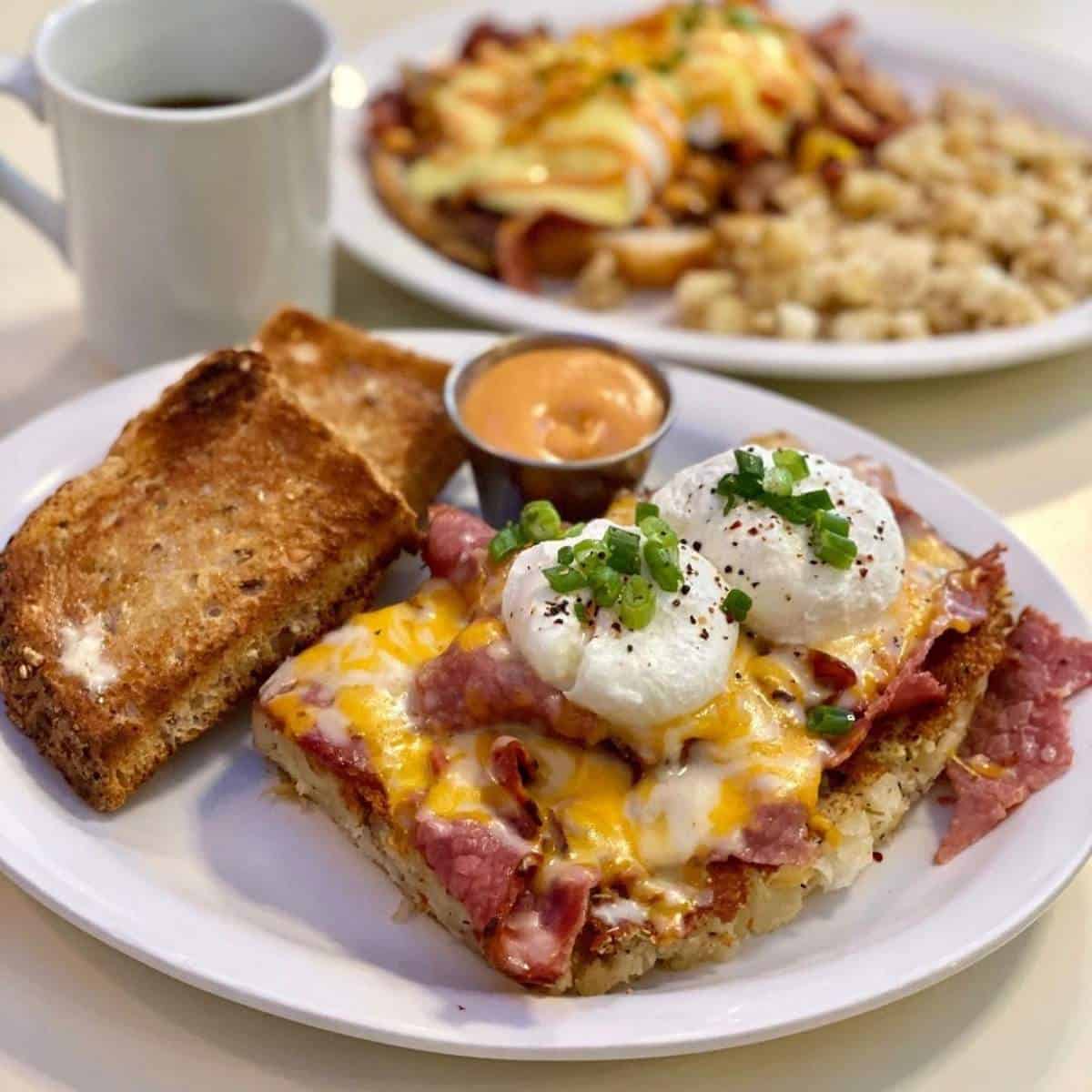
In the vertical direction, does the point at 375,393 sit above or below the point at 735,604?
below

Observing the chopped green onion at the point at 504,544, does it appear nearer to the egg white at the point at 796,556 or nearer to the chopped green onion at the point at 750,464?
the egg white at the point at 796,556

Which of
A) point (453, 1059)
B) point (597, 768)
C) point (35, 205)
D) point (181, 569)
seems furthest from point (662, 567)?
point (35, 205)

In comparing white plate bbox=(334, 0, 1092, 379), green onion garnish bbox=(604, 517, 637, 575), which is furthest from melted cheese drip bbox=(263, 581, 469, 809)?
white plate bbox=(334, 0, 1092, 379)

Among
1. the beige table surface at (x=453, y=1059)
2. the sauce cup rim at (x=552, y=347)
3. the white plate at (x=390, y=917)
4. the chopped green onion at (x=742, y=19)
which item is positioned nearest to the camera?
the white plate at (x=390, y=917)

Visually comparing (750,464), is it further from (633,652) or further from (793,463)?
(633,652)

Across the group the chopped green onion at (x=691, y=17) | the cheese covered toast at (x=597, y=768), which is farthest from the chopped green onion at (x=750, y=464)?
the chopped green onion at (x=691, y=17)

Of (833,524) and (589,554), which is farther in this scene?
(833,524)
